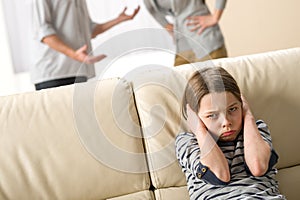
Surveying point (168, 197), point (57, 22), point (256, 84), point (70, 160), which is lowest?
point (168, 197)

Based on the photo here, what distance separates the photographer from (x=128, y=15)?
305 centimetres

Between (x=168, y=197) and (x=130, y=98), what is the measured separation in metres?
0.35

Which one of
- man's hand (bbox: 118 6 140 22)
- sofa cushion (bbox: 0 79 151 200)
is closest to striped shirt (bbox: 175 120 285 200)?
sofa cushion (bbox: 0 79 151 200)

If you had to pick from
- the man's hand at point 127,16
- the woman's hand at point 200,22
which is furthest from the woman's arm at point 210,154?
the man's hand at point 127,16

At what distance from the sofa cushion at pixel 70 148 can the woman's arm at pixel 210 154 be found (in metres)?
0.21

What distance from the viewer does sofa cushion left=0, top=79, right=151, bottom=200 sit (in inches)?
66.2

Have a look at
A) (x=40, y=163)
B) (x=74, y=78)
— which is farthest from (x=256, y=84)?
(x=74, y=78)

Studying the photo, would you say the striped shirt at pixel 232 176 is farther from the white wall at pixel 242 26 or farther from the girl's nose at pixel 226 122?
the white wall at pixel 242 26

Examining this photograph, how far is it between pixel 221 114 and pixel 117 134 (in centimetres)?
34

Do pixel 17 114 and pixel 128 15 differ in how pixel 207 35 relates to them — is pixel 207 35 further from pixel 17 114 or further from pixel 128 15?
pixel 17 114

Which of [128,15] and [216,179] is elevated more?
[128,15]

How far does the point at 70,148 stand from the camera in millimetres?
1698

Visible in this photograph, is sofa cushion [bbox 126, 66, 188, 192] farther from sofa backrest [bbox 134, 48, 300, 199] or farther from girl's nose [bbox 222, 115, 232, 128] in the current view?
girl's nose [bbox 222, 115, 232, 128]

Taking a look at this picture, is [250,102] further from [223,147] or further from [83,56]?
[83,56]
